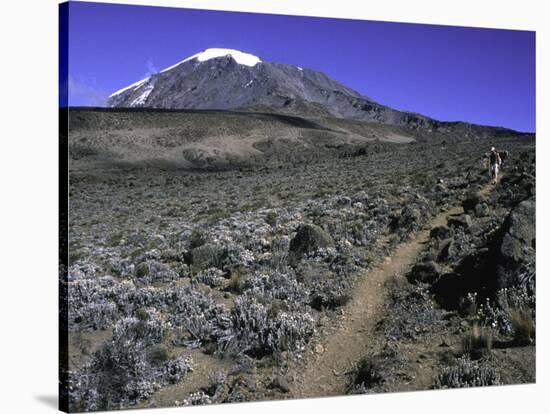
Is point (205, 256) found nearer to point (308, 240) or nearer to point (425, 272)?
point (308, 240)

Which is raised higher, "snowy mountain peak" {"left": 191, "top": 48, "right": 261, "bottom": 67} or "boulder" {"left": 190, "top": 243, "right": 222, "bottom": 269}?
"snowy mountain peak" {"left": 191, "top": 48, "right": 261, "bottom": 67}

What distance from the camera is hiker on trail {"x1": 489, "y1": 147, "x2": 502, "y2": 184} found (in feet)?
36.3

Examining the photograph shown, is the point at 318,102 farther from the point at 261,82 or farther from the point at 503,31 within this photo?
the point at 503,31

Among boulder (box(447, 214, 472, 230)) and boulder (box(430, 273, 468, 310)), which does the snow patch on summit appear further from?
boulder (box(447, 214, 472, 230))

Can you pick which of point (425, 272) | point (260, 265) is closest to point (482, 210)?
point (425, 272)

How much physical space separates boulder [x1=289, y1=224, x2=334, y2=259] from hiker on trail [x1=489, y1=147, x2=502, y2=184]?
2733 millimetres

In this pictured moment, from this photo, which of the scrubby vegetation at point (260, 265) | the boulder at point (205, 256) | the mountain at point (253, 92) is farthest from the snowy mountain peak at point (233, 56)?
the boulder at point (205, 256)

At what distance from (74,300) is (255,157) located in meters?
3.26

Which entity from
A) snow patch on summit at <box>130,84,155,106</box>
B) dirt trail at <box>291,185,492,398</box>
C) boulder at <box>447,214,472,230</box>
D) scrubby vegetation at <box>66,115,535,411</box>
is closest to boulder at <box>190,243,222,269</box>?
scrubby vegetation at <box>66,115,535,411</box>

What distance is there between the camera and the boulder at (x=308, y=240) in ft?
34.0

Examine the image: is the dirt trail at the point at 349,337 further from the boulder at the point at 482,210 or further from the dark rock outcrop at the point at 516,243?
the dark rock outcrop at the point at 516,243

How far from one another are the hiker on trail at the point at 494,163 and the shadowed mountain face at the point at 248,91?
1.19 metres

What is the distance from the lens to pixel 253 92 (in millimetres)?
10133

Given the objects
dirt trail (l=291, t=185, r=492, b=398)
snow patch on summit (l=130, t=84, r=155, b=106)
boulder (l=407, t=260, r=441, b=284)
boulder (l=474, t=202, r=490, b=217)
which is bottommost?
dirt trail (l=291, t=185, r=492, b=398)
